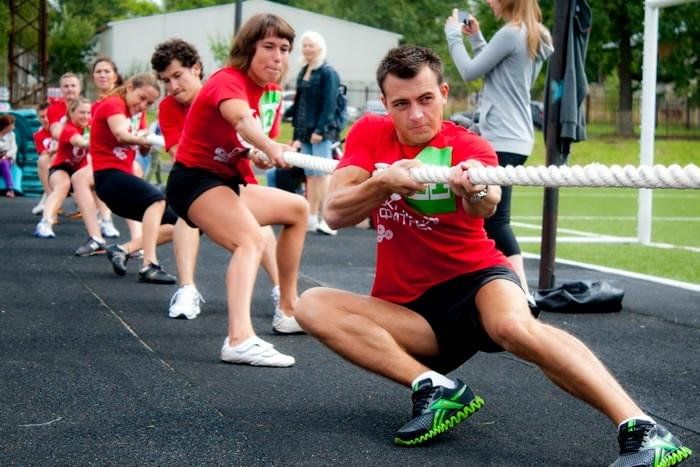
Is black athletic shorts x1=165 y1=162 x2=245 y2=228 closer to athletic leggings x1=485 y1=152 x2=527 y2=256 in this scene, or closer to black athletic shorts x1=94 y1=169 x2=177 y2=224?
athletic leggings x1=485 y1=152 x2=527 y2=256

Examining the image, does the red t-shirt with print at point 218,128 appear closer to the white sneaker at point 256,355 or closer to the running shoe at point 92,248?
the white sneaker at point 256,355

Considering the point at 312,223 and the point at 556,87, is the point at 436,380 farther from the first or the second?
the point at 312,223

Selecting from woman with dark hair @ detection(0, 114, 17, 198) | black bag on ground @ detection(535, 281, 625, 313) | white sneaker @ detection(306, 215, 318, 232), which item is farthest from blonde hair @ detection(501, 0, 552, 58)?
woman with dark hair @ detection(0, 114, 17, 198)

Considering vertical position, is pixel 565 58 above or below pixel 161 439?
above

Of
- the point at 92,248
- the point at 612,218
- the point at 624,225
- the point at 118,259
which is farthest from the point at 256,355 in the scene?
the point at 612,218

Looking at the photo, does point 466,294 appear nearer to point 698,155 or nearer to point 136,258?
point 136,258

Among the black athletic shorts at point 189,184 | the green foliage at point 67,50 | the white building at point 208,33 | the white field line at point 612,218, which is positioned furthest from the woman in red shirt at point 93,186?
the white building at point 208,33

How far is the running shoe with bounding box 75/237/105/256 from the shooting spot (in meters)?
10.9

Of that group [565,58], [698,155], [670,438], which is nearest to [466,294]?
[670,438]

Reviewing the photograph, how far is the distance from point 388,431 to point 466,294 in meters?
0.60

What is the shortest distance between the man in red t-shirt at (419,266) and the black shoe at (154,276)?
177 inches

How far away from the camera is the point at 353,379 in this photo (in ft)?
18.2

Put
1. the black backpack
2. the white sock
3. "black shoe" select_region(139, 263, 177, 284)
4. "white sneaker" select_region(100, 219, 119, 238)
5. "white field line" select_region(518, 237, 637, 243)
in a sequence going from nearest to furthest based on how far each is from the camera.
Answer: the white sock, "black shoe" select_region(139, 263, 177, 284), "white field line" select_region(518, 237, 637, 243), "white sneaker" select_region(100, 219, 119, 238), the black backpack

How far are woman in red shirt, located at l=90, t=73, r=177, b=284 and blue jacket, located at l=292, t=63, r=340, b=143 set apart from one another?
3.62 m
